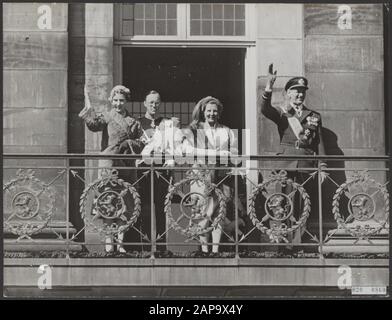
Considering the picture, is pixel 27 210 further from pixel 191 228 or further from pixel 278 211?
pixel 278 211

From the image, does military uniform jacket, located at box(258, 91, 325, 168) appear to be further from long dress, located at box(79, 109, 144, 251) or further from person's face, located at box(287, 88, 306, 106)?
long dress, located at box(79, 109, 144, 251)

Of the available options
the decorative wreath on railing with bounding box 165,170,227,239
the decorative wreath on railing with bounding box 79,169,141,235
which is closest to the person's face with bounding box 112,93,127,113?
the decorative wreath on railing with bounding box 79,169,141,235

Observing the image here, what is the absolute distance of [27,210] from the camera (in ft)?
65.1

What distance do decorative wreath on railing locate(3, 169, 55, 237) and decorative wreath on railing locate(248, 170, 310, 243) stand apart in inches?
92.0

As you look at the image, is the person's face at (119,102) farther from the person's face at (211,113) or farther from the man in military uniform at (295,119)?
the man in military uniform at (295,119)

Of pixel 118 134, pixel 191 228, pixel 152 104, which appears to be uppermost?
pixel 152 104

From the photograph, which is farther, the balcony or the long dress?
the long dress

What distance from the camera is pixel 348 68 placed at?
20.7 meters

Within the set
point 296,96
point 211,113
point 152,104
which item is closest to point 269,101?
point 296,96

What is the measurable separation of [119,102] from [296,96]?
2107mm

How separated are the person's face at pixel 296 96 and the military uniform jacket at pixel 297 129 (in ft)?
0.30

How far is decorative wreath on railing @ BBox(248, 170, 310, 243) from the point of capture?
19.8m

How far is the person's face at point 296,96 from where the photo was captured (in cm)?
2064
